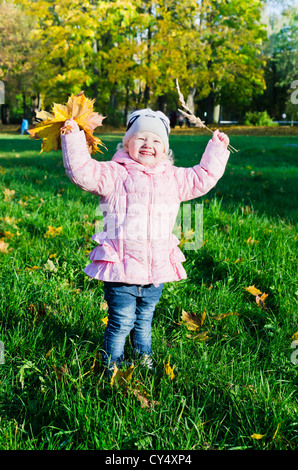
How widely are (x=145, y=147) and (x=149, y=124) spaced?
0.37ft

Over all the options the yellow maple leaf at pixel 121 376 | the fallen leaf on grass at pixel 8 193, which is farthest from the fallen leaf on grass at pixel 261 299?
the fallen leaf on grass at pixel 8 193

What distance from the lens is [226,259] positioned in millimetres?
3240

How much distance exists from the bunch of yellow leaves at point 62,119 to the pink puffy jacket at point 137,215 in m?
0.21

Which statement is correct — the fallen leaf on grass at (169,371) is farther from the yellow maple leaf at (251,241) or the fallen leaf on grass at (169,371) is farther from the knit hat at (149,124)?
the yellow maple leaf at (251,241)

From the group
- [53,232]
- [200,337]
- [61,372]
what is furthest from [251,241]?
[61,372]

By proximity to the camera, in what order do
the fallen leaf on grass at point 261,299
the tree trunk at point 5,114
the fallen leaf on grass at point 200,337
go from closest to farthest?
the fallen leaf on grass at point 200,337, the fallen leaf on grass at point 261,299, the tree trunk at point 5,114

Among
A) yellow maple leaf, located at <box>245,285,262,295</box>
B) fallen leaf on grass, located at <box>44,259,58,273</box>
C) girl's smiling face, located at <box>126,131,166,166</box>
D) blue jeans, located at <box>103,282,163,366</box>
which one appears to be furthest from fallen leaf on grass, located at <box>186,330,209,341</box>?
fallen leaf on grass, located at <box>44,259,58,273</box>

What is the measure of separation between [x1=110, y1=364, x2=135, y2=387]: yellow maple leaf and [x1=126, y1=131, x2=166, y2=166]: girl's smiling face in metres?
1.02

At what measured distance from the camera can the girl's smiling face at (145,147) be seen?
77.7 inches

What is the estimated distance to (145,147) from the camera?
1.98 m

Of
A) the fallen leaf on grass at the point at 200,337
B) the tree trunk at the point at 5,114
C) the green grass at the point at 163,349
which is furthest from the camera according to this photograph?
the tree trunk at the point at 5,114
